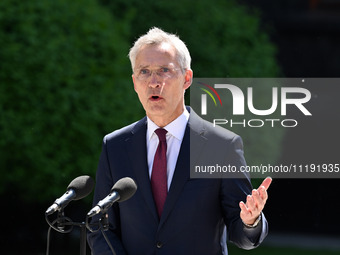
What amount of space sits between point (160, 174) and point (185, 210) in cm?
21

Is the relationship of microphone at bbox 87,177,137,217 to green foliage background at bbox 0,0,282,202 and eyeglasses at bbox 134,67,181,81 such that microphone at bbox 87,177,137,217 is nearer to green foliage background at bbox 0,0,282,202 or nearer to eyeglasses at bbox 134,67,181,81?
eyeglasses at bbox 134,67,181,81

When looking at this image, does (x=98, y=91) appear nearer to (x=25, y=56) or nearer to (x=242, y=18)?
(x=25, y=56)

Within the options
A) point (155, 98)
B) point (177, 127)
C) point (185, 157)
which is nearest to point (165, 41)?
point (155, 98)

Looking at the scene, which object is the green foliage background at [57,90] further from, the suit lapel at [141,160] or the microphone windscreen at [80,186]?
the microphone windscreen at [80,186]

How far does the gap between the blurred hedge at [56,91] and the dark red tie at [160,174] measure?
163 inches

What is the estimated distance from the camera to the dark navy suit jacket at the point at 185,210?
3162 millimetres

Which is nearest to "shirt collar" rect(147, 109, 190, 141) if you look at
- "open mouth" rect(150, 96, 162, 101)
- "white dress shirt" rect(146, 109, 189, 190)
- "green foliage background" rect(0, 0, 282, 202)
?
"white dress shirt" rect(146, 109, 189, 190)

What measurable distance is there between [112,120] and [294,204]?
9.87 feet

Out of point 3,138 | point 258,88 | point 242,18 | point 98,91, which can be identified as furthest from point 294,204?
point 3,138

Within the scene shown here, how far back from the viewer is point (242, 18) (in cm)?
859

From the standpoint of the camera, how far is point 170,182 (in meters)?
3.25

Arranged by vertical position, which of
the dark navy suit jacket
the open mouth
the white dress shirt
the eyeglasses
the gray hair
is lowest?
the dark navy suit jacket

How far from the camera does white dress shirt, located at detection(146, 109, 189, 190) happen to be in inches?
130

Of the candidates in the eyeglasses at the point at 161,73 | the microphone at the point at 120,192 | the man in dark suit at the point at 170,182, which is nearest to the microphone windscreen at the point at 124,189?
the microphone at the point at 120,192
